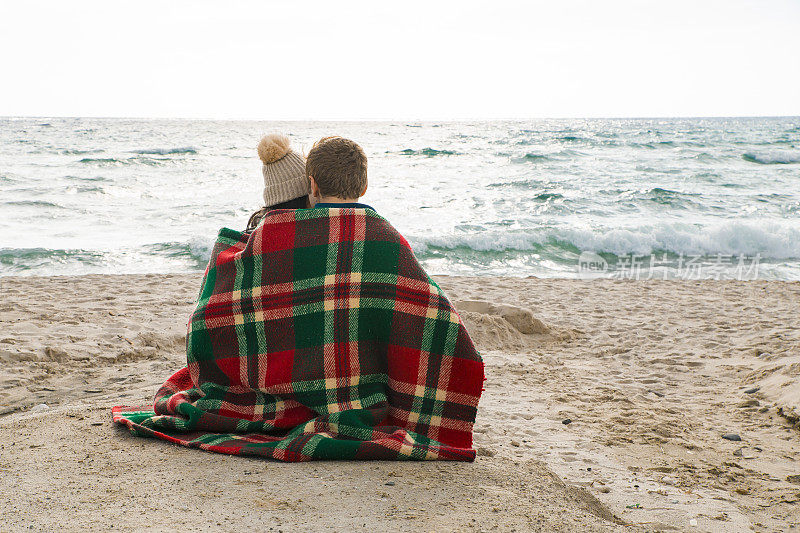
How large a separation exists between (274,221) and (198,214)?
1307 cm

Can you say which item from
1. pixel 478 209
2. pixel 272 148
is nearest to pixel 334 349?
pixel 272 148

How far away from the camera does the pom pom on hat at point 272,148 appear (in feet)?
10.2

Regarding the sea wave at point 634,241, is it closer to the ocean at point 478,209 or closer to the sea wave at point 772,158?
the ocean at point 478,209

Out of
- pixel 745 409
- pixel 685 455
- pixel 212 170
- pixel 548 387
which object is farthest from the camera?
pixel 212 170

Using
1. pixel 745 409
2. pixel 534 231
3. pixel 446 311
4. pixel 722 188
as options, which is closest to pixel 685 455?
pixel 745 409

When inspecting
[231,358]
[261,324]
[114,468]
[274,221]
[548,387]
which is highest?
[274,221]

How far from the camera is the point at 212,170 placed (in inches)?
923

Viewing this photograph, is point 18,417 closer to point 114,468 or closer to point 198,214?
point 114,468

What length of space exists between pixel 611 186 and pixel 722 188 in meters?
3.77

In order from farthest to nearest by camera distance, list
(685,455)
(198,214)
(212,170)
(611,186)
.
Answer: (212,170) < (611,186) < (198,214) < (685,455)

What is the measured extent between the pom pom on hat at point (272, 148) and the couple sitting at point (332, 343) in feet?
0.98

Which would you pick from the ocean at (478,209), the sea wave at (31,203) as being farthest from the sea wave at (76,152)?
the sea wave at (31,203)

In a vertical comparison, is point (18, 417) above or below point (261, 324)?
below

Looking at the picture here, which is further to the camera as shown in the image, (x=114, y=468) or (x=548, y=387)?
(x=548, y=387)
